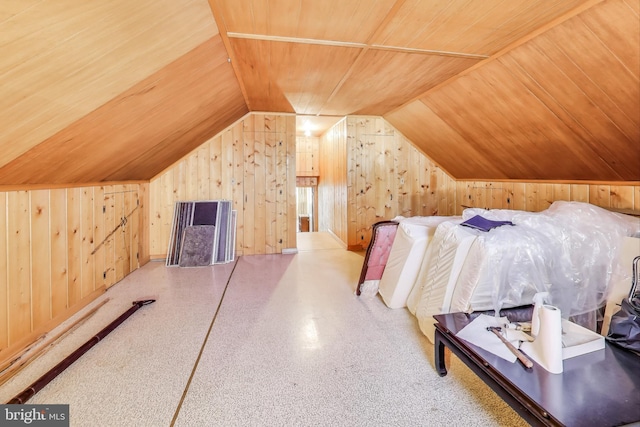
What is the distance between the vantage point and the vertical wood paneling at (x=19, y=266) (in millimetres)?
1928

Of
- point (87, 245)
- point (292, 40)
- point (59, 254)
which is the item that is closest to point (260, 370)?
point (59, 254)

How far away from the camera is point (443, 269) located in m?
2.08

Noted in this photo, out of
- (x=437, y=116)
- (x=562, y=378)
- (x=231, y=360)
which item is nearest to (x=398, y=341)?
(x=562, y=378)

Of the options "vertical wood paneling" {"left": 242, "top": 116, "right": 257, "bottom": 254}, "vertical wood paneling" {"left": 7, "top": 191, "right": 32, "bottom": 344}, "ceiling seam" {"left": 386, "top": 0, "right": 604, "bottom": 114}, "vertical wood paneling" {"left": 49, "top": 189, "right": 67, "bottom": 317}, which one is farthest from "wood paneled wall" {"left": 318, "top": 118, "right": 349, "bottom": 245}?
"vertical wood paneling" {"left": 7, "top": 191, "right": 32, "bottom": 344}

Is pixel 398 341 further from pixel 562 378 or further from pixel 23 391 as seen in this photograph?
pixel 23 391

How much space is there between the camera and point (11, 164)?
1706 millimetres

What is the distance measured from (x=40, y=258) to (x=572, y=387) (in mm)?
3321

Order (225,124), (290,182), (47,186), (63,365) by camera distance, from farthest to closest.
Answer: (290,182) < (225,124) < (47,186) < (63,365)

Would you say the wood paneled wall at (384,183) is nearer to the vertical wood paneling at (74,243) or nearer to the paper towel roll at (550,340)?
the vertical wood paneling at (74,243)

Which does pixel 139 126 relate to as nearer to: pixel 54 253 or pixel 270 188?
pixel 54 253

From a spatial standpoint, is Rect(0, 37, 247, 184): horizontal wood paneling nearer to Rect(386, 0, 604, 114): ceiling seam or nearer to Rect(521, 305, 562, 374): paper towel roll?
Rect(386, 0, 604, 114): ceiling seam

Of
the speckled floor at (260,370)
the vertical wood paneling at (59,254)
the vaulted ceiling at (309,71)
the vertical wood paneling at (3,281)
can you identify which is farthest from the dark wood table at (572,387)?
the vertical wood paneling at (59,254)

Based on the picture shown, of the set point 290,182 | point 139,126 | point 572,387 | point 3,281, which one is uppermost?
point 139,126

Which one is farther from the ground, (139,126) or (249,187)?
(139,126)
